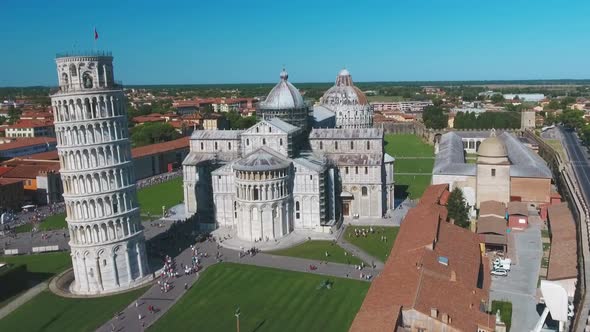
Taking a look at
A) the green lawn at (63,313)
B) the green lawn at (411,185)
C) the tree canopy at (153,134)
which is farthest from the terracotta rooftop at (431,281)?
the tree canopy at (153,134)

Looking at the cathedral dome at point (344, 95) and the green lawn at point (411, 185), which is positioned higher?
the cathedral dome at point (344, 95)

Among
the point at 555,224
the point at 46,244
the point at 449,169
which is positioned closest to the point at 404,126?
the point at 449,169

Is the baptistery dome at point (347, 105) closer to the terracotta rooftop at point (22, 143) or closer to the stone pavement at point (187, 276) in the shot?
the stone pavement at point (187, 276)

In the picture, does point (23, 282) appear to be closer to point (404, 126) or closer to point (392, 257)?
point (392, 257)

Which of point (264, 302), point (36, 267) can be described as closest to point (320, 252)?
point (264, 302)

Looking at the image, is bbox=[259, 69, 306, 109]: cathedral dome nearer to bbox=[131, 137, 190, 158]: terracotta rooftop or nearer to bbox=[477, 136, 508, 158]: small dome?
bbox=[477, 136, 508, 158]: small dome

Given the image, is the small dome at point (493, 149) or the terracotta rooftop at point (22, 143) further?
the terracotta rooftop at point (22, 143)

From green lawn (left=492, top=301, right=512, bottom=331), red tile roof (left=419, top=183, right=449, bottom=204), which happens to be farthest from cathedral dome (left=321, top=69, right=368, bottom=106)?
green lawn (left=492, top=301, right=512, bottom=331)
